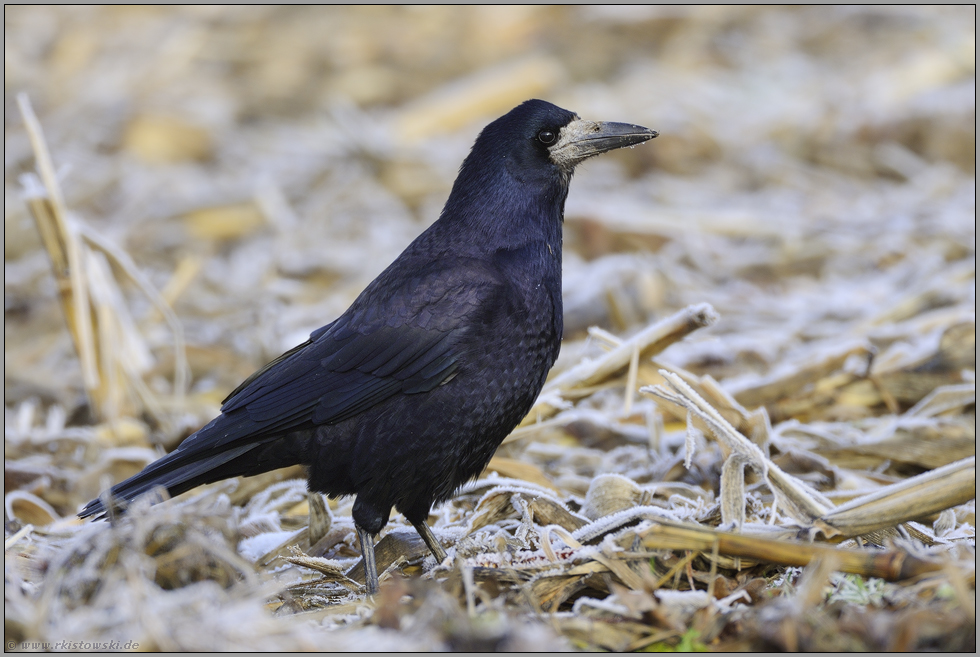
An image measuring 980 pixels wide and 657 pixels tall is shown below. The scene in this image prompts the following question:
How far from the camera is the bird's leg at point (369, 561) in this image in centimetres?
280

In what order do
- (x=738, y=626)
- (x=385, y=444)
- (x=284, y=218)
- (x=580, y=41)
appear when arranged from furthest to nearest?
(x=580, y=41) < (x=284, y=218) < (x=385, y=444) < (x=738, y=626)

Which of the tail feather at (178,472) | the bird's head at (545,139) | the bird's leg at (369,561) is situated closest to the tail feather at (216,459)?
the tail feather at (178,472)

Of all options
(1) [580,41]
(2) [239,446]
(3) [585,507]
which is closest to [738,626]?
(3) [585,507]

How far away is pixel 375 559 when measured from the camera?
3.07 metres

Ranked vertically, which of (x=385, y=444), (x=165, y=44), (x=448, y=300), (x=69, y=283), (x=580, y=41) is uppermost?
(x=165, y=44)

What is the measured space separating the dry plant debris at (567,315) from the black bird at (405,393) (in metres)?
0.24

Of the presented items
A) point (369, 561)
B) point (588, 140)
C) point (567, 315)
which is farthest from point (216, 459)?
point (567, 315)

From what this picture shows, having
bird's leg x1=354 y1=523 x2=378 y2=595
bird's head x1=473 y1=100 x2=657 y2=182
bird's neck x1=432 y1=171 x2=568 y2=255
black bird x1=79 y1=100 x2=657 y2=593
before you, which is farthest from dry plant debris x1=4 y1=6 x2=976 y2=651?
bird's head x1=473 y1=100 x2=657 y2=182

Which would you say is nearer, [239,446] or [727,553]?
[727,553]

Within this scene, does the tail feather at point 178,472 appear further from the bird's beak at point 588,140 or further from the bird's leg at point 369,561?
the bird's beak at point 588,140

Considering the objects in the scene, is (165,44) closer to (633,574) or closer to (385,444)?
(385,444)

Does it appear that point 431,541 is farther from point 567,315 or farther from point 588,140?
point 567,315

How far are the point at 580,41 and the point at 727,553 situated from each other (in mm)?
8688

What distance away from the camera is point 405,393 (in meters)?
3.04
